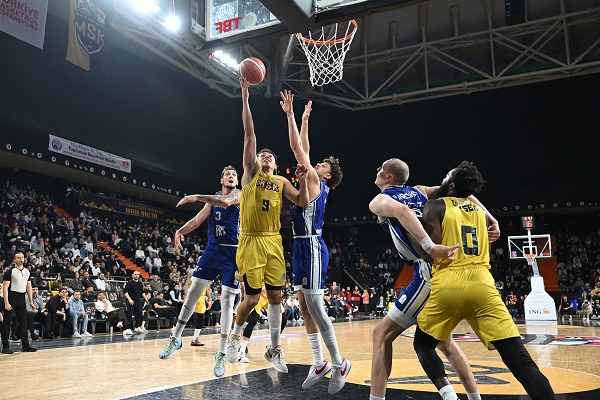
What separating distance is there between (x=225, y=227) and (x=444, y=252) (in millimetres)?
3503

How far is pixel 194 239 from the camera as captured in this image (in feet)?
77.6

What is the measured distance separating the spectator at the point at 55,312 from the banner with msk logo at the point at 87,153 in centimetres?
737

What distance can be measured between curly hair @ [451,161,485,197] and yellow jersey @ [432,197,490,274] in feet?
0.26

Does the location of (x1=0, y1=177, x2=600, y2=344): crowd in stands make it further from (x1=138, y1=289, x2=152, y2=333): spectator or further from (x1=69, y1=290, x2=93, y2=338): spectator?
(x1=138, y1=289, x2=152, y2=333): spectator

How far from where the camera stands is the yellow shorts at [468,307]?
2.81 metres

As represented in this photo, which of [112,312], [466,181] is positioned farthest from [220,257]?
[112,312]

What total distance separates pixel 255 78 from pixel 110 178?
50.0 feet

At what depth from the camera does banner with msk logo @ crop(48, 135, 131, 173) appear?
Answer: 1699 centimetres

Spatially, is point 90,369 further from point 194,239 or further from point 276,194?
point 194,239

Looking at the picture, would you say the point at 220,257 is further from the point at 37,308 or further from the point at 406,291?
the point at 37,308

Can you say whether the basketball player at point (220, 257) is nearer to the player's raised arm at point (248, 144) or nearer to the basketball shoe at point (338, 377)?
the player's raised arm at point (248, 144)

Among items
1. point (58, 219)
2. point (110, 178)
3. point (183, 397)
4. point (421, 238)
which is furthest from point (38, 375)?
point (110, 178)

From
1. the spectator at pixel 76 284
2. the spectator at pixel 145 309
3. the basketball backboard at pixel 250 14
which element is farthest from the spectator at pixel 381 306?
the basketball backboard at pixel 250 14

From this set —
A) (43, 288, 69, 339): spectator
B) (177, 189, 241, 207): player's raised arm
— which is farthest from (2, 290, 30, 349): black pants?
(177, 189, 241, 207): player's raised arm
